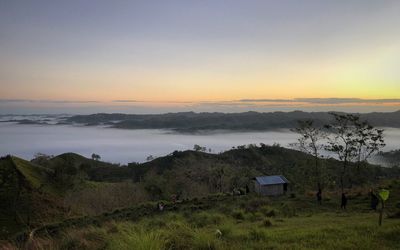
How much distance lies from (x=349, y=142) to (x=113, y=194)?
36.7m

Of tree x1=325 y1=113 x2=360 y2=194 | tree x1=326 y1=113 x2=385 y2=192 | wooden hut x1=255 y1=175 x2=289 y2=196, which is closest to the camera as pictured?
tree x1=325 y1=113 x2=360 y2=194

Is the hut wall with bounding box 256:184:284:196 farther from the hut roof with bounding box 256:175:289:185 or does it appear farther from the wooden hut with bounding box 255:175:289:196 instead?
the hut roof with bounding box 256:175:289:185

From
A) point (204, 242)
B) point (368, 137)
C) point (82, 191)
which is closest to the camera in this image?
point (204, 242)

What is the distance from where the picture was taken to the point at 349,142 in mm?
38094

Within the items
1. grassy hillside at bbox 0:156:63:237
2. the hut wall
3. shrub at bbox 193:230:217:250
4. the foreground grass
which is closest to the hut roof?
the hut wall

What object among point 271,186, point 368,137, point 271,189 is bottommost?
point 271,189

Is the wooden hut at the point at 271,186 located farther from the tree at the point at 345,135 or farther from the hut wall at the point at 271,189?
the tree at the point at 345,135

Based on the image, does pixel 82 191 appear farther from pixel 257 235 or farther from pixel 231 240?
pixel 231 240

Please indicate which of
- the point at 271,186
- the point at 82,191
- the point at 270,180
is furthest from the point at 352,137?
the point at 82,191

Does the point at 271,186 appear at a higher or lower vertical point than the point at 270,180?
lower

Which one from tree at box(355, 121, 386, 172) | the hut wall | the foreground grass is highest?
the foreground grass

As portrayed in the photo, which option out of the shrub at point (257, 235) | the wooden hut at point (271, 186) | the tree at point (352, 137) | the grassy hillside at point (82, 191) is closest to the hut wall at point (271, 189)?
the wooden hut at point (271, 186)

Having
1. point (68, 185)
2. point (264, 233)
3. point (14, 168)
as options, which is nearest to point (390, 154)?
point (68, 185)

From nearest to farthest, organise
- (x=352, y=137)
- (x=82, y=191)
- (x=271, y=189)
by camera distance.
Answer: (x=271, y=189) → (x=352, y=137) → (x=82, y=191)
